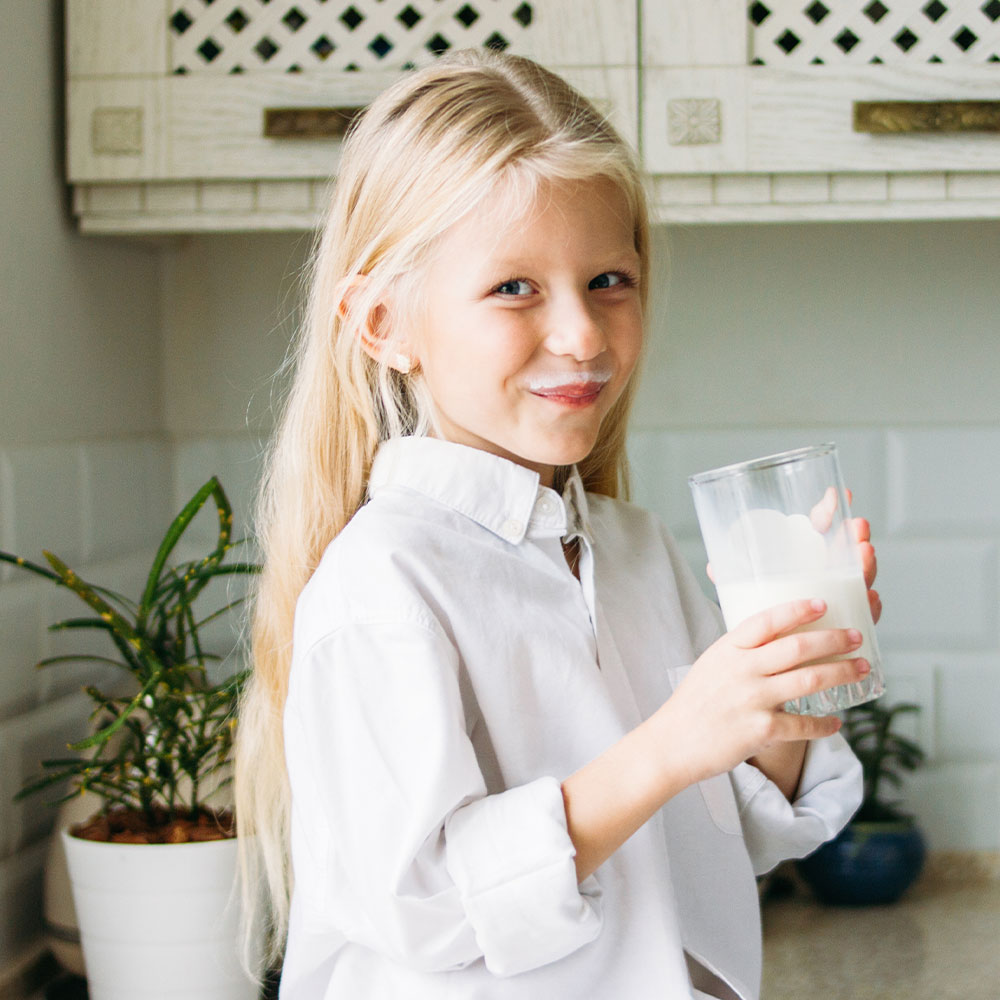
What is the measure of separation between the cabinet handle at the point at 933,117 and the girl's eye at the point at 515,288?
53 centimetres

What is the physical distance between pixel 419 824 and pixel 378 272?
0.31m

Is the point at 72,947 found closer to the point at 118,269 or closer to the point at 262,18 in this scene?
the point at 118,269

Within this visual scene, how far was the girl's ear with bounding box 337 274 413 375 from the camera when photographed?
2.36ft

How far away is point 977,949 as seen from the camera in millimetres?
1168

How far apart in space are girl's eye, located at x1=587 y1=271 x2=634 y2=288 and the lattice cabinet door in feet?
1.45

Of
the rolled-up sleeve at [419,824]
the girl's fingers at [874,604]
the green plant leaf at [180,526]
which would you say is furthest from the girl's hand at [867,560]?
the green plant leaf at [180,526]

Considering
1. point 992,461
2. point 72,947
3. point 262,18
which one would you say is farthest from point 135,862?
point 992,461

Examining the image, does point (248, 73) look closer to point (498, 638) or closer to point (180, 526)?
point (180, 526)

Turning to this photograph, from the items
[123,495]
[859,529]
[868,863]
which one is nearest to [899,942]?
[868,863]

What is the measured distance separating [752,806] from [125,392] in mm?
831

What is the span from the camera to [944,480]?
1.36 meters

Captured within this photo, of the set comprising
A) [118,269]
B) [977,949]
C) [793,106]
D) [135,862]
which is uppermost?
[793,106]

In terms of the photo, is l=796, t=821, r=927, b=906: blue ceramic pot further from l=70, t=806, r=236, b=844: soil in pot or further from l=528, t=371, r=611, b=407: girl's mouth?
l=528, t=371, r=611, b=407: girl's mouth

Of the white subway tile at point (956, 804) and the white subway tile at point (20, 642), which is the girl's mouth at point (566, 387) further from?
the white subway tile at point (956, 804)
